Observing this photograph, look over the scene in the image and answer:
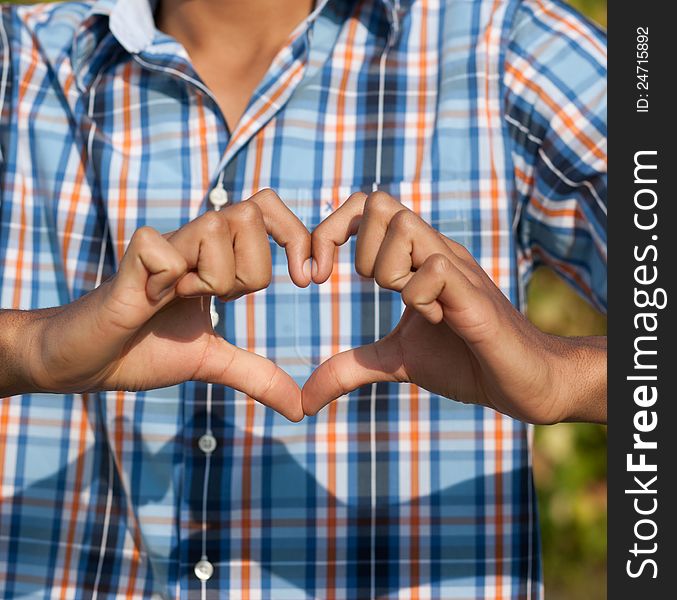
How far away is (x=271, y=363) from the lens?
3.52 feet

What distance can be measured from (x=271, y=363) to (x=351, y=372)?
3.6 inches

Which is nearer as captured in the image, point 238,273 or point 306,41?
point 238,273

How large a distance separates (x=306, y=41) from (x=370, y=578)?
0.82m

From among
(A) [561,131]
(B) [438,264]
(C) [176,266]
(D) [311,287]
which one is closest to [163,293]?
(C) [176,266]

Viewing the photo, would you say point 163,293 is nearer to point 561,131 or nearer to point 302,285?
point 302,285

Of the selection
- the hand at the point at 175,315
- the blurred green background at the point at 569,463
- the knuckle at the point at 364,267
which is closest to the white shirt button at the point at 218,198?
the hand at the point at 175,315

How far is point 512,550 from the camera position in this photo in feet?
4.62

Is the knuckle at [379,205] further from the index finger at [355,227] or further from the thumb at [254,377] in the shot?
the thumb at [254,377]

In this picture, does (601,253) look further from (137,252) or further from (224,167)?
(137,252)

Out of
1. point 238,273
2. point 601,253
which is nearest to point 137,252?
point 238,273

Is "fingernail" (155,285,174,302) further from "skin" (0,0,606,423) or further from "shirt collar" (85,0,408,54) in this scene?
"shirt collar" (85,0,408,54)

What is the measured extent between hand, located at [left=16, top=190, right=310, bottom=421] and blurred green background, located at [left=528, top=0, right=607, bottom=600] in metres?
1.68

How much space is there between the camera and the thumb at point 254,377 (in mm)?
1060

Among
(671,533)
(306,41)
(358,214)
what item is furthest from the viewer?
(306,41)
